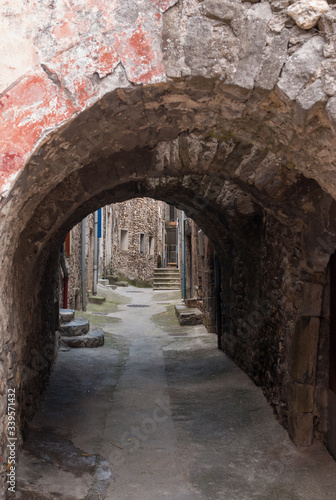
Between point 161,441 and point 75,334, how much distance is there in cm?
386

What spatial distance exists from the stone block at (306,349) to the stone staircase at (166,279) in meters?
15.2

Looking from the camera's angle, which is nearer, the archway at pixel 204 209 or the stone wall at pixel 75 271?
the archway at pixel 204 209

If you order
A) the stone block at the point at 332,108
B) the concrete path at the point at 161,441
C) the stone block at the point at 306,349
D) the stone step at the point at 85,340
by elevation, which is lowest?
the concrete path at the point at 161,441

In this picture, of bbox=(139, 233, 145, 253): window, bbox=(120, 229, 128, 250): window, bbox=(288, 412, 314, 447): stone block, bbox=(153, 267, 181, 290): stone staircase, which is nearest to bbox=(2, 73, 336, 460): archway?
bbox=(288, 412, 314, 447): stone block

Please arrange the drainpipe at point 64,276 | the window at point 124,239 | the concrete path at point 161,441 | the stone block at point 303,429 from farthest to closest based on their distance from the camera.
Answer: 1. the window at point 124,239
2. the drainpipe at point 64,276
3. the stone block at point 303,429
4. the concrete path at point 161,441

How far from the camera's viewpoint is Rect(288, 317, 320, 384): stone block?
3566mm

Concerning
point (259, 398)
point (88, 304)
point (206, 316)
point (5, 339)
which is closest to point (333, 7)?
point (5, 339)

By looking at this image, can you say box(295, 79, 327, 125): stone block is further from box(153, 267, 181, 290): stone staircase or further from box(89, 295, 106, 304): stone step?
box(153, 267, 181, 290): stone staircase

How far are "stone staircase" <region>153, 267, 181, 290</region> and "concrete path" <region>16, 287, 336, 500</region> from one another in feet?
41.8

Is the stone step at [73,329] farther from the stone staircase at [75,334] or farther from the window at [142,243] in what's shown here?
the window at [142,243]

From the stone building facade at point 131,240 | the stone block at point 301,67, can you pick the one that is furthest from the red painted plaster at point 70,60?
the stone building facade at point 131,240

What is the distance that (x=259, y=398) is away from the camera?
4574mm

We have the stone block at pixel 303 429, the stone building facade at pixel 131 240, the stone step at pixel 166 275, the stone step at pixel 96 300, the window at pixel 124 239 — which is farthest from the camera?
the window at pixel 124 239

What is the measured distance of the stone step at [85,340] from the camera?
7.06 meters
